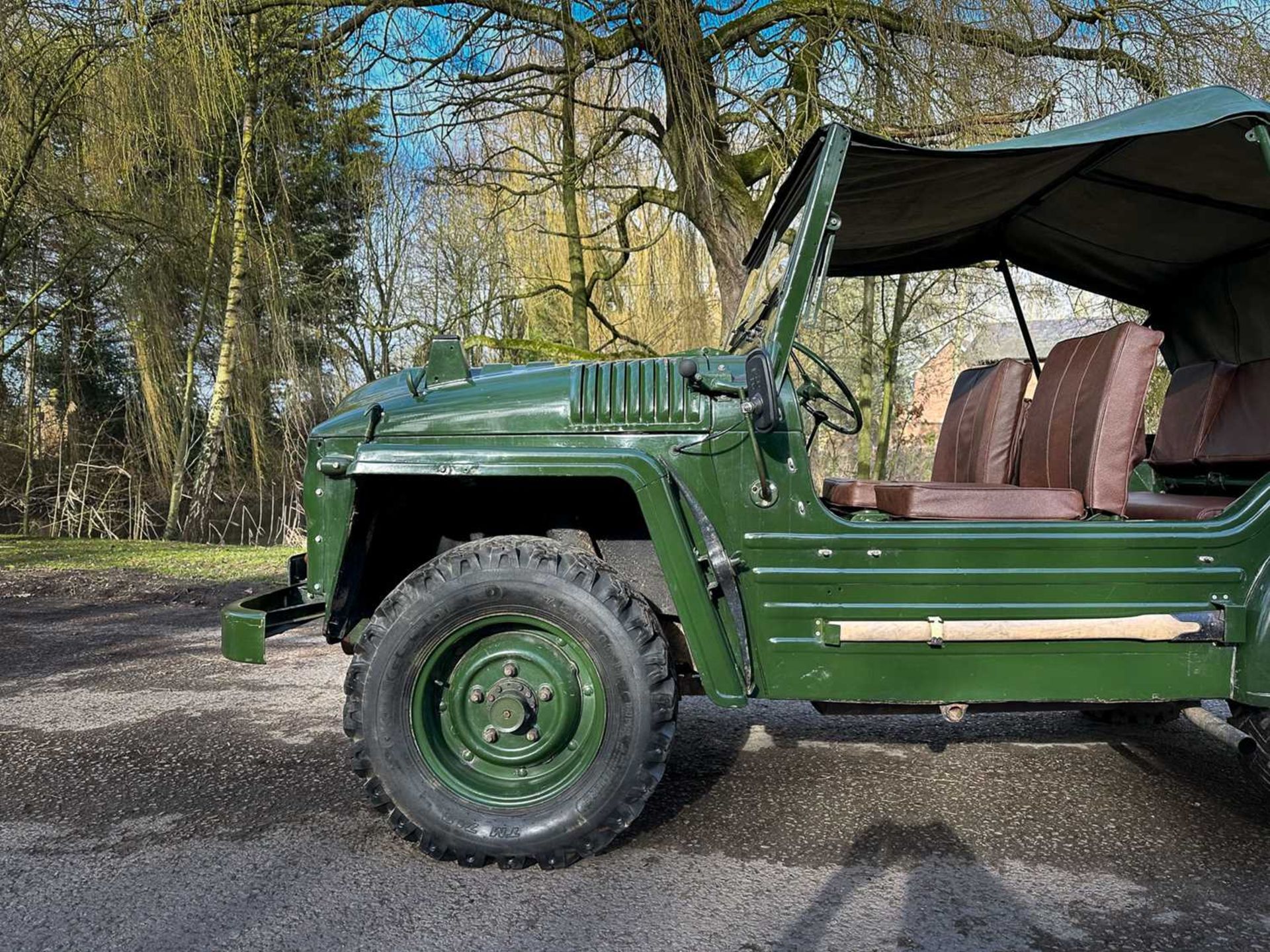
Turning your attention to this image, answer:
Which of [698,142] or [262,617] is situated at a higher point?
[698,142]

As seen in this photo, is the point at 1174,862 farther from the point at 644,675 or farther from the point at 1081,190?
the point at 1081,190

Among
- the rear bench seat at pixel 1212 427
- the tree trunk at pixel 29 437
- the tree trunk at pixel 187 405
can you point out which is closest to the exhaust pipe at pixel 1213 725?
the rear bench seat at pixel 1212 427

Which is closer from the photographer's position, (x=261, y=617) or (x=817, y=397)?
(x=261, y=617)

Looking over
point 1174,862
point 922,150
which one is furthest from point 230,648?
point 1174,862

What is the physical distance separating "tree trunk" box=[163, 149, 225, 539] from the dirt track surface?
9.25m

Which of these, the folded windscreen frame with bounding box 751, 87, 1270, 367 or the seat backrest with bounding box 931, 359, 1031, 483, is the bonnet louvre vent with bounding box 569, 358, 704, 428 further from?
the seat backrest with bounding box 931, 359, 1031, 483

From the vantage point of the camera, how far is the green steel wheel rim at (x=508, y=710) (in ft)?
9.23

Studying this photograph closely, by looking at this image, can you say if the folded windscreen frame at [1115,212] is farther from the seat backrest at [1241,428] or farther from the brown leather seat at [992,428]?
the brown leather seat at [992,428]

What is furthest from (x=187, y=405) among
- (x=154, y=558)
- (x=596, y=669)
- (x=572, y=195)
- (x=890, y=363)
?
(x=596, y=669)

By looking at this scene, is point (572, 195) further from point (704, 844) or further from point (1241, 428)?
point (704, 844)

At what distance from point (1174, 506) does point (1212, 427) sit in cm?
99

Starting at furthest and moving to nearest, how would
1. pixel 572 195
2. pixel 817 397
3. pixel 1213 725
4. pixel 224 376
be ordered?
1. pixel 224 376
2. pixel 572 195
3. pixel 1213 725
4. pixel 817 397

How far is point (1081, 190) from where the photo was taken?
373 centimetres

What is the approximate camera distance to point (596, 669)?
279cm
